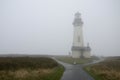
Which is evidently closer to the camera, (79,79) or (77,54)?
(79,79)

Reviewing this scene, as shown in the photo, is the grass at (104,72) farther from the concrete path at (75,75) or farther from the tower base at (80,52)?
the tower base at (80,52)

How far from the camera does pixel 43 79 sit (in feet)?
58.6

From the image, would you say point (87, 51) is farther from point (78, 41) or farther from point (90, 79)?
point (90, 79)

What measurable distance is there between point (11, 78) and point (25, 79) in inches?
47.0

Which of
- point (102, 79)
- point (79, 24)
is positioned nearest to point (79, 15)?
point (79, 24)

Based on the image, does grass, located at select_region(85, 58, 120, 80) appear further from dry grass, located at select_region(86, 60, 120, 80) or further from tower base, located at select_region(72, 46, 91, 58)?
tower base, located at select_region(72, 46, 91, 58)

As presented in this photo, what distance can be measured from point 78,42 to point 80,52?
2.75 metres

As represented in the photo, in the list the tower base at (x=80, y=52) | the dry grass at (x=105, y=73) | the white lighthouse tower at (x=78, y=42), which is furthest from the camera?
the white lighthouse tower at (x=78, y=42)

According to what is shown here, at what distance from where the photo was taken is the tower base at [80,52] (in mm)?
59425

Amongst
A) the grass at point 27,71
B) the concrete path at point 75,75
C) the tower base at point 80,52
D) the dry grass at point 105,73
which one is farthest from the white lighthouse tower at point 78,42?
the concrete path at point 75,75

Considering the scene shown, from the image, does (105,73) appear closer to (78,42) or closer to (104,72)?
(104,72)

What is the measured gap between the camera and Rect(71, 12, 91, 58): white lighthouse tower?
59.5m

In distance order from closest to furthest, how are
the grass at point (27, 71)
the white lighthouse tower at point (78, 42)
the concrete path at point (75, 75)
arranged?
the concrete path at point (75, 75)
the grass at point (27, 71)
the white lighthouse tower at point (78, 42)

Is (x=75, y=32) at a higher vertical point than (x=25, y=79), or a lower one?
higher
